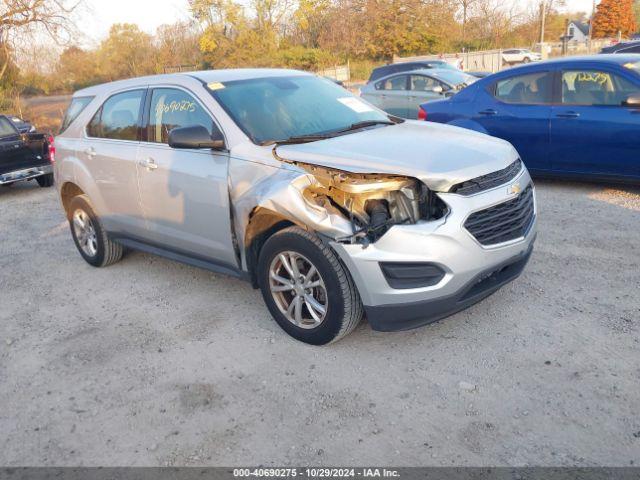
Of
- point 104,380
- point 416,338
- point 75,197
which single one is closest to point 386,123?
point 416,338

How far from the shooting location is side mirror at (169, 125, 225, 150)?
3908mm

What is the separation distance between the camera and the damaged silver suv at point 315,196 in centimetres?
328

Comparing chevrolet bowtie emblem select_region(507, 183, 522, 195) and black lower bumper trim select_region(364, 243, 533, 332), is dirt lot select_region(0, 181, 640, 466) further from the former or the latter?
chevrolet bowtie emblem select_region(507, 183, 522, 195)

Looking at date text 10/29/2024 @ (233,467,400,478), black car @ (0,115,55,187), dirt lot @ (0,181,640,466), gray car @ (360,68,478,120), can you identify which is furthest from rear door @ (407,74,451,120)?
date text 10/29/2024 @ (233,467,400,478)

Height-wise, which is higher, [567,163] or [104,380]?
[567,163]

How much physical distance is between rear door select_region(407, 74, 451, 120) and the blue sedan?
4.54 metres

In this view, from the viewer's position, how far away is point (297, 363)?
3.60m

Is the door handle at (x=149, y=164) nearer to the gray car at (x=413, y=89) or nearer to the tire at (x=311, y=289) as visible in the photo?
the tire at (x=311, y=289)

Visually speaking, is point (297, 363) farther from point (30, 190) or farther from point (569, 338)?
point (30, 190)

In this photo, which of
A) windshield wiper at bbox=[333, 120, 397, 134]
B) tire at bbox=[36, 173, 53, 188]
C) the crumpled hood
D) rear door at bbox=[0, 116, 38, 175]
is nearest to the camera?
the crumpled hood

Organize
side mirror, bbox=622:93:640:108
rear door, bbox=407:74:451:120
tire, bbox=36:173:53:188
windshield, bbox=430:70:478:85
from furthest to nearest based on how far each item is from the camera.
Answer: windshield, bbox=430:70:478:85 < rear door, bbox=407:74:451:120 < tire, bbox=36:173:53:188 < side mirror, bbox=622:93:640:108

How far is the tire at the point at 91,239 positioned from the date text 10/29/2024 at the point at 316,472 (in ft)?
11.6

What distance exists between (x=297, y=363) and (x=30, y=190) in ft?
31.7

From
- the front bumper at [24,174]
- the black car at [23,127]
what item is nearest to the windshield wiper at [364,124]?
the front bumper at [24,174]
